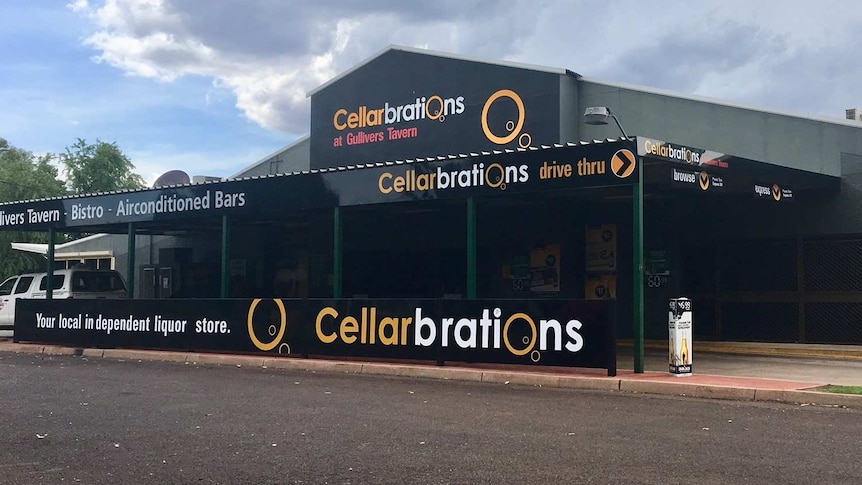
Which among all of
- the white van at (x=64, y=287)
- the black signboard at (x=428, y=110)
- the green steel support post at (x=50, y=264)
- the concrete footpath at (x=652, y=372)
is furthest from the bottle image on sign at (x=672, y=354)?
the white van at (x=64, y=287)

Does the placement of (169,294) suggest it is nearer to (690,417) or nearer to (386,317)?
(386,317)

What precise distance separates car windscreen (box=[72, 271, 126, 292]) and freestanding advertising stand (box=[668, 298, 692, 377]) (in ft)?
50.2

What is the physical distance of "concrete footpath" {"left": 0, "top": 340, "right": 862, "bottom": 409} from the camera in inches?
427

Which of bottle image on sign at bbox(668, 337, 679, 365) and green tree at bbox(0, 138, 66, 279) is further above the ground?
green tree at bbox(0, 138, 66, 279)

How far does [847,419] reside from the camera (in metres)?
9.08

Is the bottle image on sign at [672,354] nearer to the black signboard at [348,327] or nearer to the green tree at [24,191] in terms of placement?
the black signboard at [348,327]

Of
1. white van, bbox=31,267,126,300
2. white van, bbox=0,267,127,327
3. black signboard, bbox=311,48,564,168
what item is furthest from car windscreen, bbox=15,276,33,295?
black signboard, bbox=311,48,564,168

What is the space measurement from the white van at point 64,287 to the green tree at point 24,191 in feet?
31.1

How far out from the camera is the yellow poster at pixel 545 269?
804 inches

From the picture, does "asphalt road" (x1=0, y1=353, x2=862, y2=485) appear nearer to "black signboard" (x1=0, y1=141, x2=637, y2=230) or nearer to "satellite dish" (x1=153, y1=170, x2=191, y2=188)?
"black signboard" (x1=0, y1=141, x2=637, y2=230)

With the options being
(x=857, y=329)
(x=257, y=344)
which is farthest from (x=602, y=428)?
(x=857, y=329)

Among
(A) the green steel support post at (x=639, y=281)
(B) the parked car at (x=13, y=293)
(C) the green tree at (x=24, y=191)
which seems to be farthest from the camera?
(C) the green tree at (x=24, y=191)

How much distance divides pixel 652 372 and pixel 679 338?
3.07ft

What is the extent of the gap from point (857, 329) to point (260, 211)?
39.6 feet
